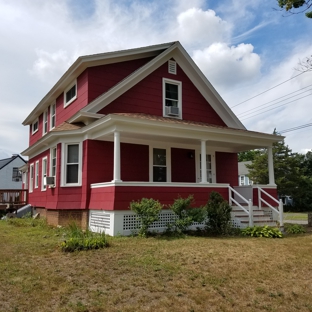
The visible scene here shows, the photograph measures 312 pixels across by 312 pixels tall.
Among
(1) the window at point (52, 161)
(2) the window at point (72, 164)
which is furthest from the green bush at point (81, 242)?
(1) the window at point (52, 161)

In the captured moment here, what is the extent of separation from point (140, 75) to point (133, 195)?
5.47 m

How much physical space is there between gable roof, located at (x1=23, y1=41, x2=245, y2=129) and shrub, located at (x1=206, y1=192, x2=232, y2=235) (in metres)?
5.42

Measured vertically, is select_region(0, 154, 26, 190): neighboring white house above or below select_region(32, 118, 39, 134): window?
below

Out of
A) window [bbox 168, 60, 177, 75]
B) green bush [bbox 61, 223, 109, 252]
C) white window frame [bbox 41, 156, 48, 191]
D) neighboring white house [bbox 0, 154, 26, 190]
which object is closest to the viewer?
green bush [bbox 61, 223, 109, 252]

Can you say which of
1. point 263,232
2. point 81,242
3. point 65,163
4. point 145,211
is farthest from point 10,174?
point 263,232

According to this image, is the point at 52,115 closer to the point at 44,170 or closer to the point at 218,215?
the point at 44,170

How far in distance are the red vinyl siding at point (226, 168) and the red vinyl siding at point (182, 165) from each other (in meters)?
1.56

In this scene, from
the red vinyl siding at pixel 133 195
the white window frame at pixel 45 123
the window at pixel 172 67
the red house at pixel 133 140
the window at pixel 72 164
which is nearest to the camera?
the red vinyl siding at pixel 133 195

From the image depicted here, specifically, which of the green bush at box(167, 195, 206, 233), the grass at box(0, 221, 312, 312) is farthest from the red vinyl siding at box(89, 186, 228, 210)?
the grass at box(0, 221, 312, 312)

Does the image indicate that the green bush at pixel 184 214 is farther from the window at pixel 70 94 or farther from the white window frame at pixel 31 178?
the white window frame at pixel 31 178

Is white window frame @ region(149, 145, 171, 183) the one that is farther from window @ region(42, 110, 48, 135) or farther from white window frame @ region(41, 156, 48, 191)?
window @ region(42, 110, 48, 135)

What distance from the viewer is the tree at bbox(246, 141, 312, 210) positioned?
32531 millimetres

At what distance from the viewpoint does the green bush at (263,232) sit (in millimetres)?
9648

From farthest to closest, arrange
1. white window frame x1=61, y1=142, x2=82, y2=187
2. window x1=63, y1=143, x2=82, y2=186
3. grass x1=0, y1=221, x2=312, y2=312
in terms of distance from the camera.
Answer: window x1=63, y1=143, x2=82, y2=186 < white window frame x1=61, y1=142, x2=82, y2=187 < grass x1=0, y1=221, x2=312, y2=312
